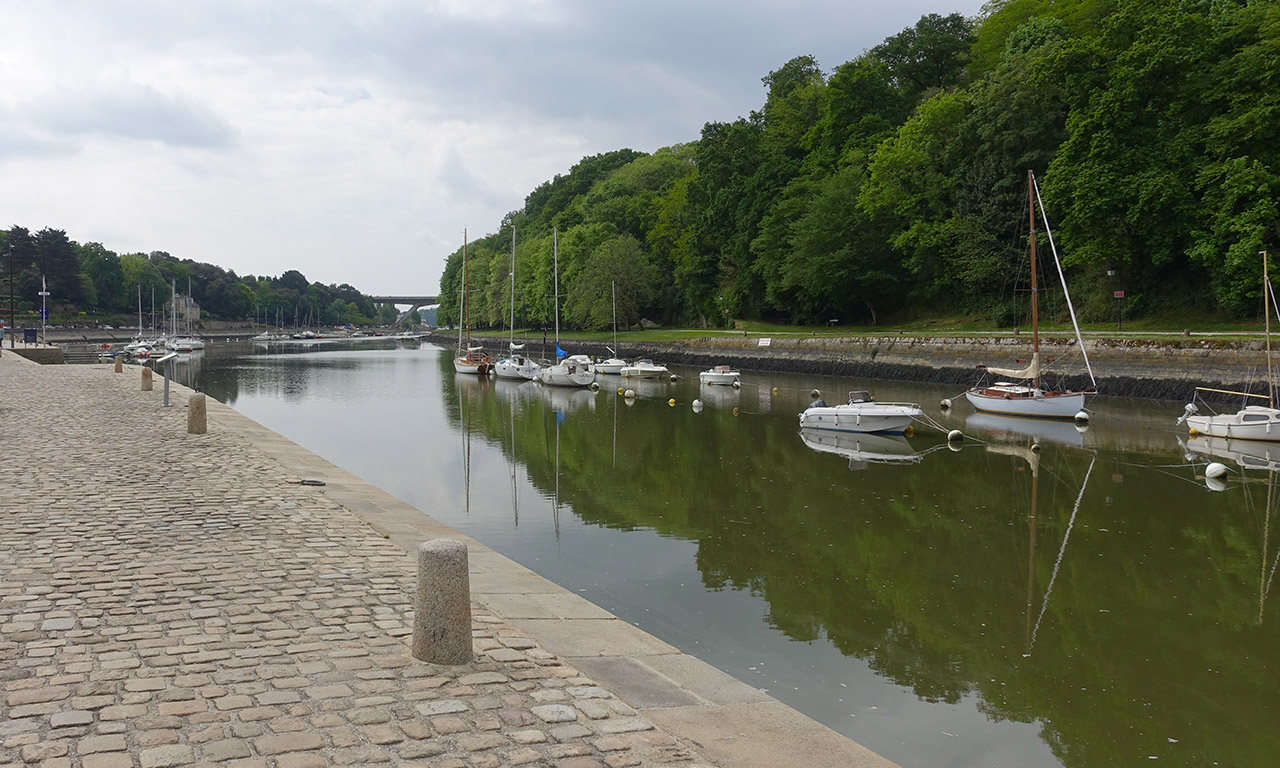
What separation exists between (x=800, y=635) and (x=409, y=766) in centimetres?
649

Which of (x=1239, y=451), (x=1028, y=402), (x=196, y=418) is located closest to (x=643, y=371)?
(x=1028, y=402)

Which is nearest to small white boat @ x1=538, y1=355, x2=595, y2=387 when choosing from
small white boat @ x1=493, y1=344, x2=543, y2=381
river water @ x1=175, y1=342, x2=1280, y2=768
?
small white boat @ x1=493, y1=344, x2=543, y2=381

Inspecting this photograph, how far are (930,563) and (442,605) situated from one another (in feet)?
30.7

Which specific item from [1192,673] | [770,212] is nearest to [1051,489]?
[1192,673]

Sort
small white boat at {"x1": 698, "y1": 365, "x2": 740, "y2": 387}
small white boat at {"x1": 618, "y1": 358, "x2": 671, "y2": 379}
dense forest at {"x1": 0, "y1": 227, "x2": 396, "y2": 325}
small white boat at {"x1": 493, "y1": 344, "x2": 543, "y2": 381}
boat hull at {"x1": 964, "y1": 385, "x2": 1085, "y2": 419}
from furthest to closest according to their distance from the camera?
dense forest at {"x1": 0, "y1": 227, "x2": 396, "y2": 325} < small white boat at {"x1": 618, "y1": 358, "x2": 671, "y2": 379} < small white boat at {"x1": 493, "y1": 344, "x2": 543, "y2": 381} < small white boat at {"x1": 698, "y1": 365, "x2": 740, "y2": 387} < boat hull at {"x1": 964, "y1": 385, "x2": 1085, "y2": 419}

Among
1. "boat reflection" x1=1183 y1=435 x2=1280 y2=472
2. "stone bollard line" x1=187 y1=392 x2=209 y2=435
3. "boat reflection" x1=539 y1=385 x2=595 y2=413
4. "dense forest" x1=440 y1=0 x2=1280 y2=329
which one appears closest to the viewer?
"stone bollard line" x1=187 y1=392 x2=209 y2=435

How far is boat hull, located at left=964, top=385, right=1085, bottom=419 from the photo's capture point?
31.4 meters

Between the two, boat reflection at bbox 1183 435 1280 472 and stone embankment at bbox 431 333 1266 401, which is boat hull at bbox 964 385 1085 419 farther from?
stone embankment at bbox 431 333 1266 401

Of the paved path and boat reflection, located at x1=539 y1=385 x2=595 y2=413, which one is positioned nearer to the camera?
the paved path

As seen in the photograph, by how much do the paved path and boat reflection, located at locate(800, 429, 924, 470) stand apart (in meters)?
15.0

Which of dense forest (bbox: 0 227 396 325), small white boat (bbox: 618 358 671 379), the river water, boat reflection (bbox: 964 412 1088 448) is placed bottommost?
the river water

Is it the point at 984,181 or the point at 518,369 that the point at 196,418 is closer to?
the point at 518,369

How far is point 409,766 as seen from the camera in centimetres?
486

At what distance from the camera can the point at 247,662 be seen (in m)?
6.38
